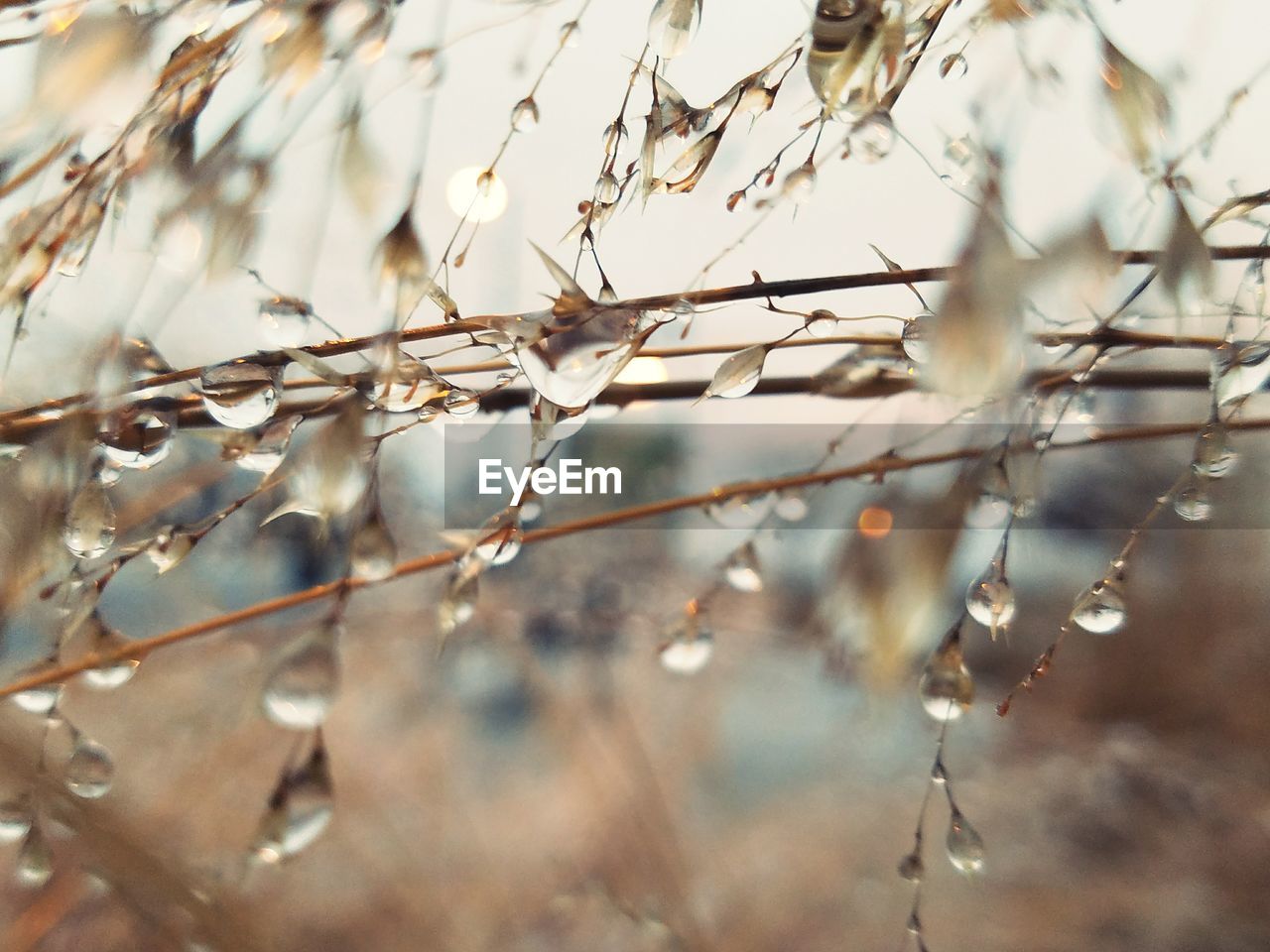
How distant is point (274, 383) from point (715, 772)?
3.02ft

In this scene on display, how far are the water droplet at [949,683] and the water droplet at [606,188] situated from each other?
176mm

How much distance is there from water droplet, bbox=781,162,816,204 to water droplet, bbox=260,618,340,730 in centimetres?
24

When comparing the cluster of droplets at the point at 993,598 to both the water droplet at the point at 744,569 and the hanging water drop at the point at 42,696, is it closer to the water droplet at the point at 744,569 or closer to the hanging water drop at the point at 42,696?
the water droplet at the point at 744,569

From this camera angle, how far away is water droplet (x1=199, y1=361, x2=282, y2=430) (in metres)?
0.21

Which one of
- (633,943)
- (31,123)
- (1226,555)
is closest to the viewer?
(31,123)

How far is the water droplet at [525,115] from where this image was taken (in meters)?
0.30

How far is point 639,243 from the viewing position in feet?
2.39

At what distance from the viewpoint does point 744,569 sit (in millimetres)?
384

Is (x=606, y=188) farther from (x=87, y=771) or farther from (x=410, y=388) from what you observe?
(x=87, y=771)

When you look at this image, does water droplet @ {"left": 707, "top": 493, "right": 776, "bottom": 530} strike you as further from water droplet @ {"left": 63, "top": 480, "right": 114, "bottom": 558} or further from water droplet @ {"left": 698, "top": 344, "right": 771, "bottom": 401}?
water droplet @ {"left": 63, "top": 480, "right": 114, "bottom": 558}

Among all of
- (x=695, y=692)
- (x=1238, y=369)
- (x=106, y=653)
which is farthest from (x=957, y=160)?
(x=695, y=692)

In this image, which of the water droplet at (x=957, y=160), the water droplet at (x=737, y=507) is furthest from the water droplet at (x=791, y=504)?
the water droplet at (x=957, y=160)

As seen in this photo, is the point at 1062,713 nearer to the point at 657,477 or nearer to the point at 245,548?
the point at 657,477

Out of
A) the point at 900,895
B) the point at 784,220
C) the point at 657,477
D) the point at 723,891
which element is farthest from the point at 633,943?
the point at 784,220
